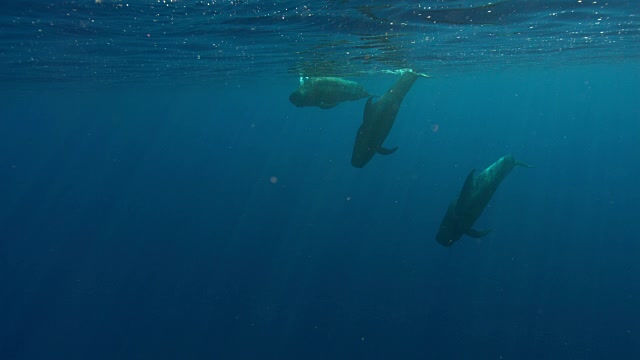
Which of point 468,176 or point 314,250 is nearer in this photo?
point 468,176

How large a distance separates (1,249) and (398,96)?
37.9 metres

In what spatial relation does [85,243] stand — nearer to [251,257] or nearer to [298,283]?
[251,257]

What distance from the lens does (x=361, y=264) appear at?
74.8 feet

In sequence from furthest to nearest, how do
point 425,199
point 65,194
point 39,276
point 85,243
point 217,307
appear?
point 65,194 < point 425,199 < point 85,243 < point 39,276 < point 217,307

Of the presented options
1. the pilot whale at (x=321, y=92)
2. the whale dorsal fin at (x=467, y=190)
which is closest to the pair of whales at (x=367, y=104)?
the pilot whale at (x=321, y=92)

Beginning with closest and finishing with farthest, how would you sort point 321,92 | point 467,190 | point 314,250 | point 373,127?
point 467,190 < point 373,127 < point 321,92 < point 314,250

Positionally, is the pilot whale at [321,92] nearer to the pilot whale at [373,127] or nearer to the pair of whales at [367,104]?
the pair of whales at [367,104]

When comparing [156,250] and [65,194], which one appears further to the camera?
[65,194]

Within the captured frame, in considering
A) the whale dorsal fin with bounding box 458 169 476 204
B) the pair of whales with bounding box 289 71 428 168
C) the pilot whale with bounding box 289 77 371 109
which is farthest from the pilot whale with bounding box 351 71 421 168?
the pilot whale with bounding box 289 77 371 109

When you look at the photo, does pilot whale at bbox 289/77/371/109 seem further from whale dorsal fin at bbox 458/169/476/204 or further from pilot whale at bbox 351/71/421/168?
whale dorsal fin at bbox 458/169/476/204

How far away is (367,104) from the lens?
5.52m

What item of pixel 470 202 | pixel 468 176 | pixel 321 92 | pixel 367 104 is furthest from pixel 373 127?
pixel 321 92

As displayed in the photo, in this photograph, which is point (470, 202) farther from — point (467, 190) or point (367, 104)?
point (367, 104)

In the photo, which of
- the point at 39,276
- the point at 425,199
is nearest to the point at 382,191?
the point at 425,199
